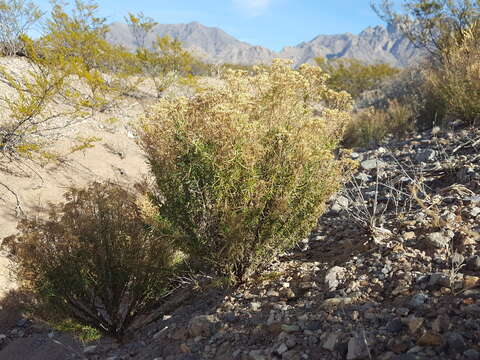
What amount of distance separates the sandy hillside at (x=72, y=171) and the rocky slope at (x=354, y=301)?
244cm

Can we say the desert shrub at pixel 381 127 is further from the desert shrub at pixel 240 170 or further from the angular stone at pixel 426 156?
the desert shrub at pixel 240 170

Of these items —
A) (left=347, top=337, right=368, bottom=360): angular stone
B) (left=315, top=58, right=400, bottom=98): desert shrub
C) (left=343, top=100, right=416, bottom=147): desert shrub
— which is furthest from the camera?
(left=315, top=58, right=400, bottom=98): desert shrub

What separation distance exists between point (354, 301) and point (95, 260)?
101 inches

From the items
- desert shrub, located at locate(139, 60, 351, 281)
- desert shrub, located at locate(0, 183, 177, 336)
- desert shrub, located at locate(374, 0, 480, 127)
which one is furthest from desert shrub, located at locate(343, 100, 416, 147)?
desert shrub, located at locate(0, 183, 177, 336)

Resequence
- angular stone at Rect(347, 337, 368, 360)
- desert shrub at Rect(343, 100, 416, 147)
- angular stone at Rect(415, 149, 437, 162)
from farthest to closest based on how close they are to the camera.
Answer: desert shrub at Rect(343, 100, 416, 147) → angular stone at Rect(415, 149, 437, 162) → angular stone at Rect(347, 337, 368, 360)

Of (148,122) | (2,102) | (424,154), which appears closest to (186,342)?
(148,122)

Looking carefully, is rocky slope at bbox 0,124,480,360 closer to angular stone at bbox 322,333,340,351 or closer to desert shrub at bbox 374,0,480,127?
angular stone at bbox 322,333,340,351

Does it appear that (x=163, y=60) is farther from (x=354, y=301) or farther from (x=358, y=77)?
(x=354, y=301)

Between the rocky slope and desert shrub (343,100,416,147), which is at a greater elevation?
desert shrub (343,100,416,147)

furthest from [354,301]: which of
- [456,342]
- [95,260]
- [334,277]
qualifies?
[95,260]

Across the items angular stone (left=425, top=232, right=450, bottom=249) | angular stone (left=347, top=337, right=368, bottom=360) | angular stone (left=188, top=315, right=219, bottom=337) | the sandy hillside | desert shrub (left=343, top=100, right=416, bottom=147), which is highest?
the sandy hillside

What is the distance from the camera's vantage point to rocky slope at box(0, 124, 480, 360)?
2.05 metres

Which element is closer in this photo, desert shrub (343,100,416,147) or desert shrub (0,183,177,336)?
desert shrub (0,183,177,336)

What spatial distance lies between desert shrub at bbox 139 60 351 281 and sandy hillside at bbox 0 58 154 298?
96.4 inches
